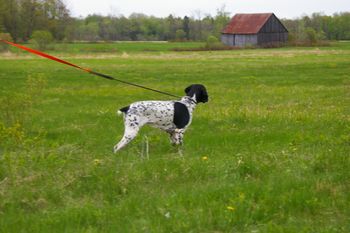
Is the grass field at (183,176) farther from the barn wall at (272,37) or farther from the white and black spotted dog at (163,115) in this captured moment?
the barn wall at (272,37)

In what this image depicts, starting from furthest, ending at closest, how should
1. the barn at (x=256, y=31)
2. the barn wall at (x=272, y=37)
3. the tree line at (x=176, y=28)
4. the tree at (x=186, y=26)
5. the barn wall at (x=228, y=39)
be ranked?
the tree at (x=186, y=26) → the tree line at (x=176, y=28) → the barn wall at (x=228, y=39) → the barn wall at (x=272, y=37) → the barn at (x=256, y=31)

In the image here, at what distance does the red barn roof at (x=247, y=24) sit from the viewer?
337 feet

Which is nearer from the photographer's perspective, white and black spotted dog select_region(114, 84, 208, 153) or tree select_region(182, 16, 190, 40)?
white and black spotted dog select_region(114, 84, 208, 153)

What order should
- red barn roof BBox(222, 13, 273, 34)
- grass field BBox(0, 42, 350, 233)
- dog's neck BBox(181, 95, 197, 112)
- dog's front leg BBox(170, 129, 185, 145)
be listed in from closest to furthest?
grass field BBox(0, 42, 350, 233)
dog's front leg BBox(170, 129, 185, 145)
dog's neck BBox(181, 95, 197, 112)
red barn roof BBox(222, 13, 273, 34)

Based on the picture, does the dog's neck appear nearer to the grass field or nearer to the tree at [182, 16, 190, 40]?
the grass field

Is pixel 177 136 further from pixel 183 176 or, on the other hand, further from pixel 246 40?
pixel 246 40

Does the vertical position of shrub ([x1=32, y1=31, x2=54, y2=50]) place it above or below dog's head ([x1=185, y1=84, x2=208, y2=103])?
below

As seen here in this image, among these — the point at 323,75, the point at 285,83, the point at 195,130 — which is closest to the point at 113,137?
the point at 195,130

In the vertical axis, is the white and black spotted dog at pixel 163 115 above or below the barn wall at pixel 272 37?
above

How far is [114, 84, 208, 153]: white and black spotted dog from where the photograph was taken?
35.6 feet

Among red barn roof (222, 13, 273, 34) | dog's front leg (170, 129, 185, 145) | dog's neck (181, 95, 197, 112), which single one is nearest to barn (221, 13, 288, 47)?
red barn roof (222, 13, 273, 34)

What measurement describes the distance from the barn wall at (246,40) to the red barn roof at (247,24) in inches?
30.2

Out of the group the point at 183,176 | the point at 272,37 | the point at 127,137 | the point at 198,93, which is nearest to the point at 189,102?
the point at 198,93

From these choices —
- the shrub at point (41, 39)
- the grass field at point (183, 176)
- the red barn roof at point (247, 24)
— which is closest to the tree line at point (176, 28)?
the red barn roof at point (247, 24)
